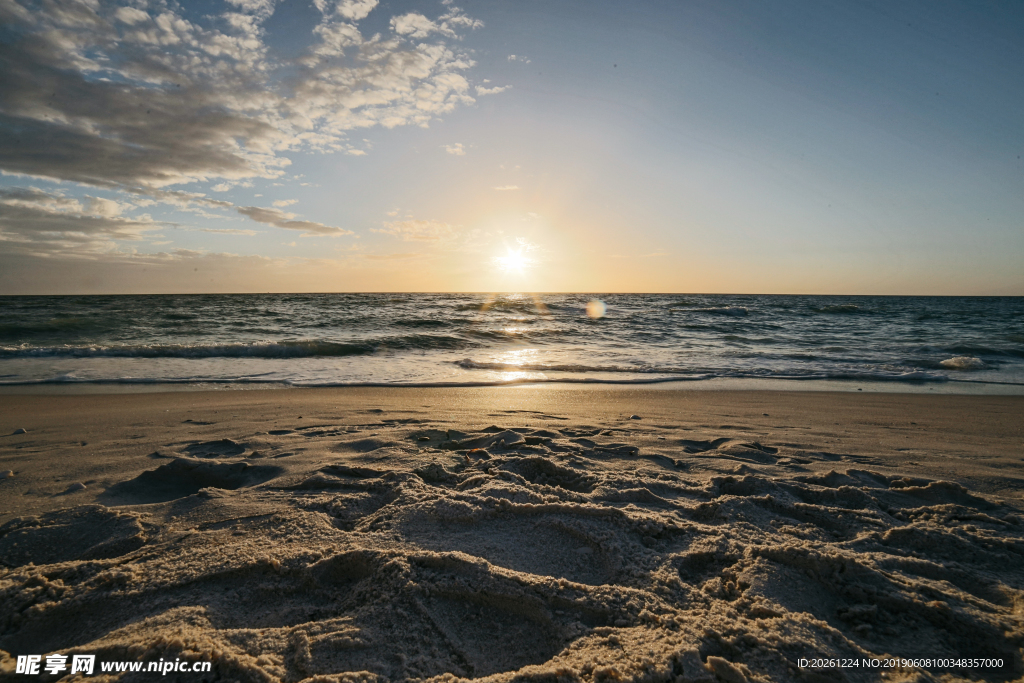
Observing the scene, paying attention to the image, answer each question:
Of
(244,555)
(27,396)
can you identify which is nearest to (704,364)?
(244,555)

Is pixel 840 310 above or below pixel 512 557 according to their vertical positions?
above

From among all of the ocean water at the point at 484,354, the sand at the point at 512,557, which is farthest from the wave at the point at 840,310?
the sand at the point at 512,557

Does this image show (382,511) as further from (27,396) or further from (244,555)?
(27,396)

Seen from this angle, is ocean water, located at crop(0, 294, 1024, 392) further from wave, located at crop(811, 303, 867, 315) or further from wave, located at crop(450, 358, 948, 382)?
wave, located at crop(811, 303, 867, 315)

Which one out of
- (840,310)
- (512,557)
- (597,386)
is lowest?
(597,386)

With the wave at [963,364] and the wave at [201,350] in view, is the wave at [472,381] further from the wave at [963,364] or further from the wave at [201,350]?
the wave at [201,350]

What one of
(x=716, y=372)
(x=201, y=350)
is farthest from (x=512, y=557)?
(x=201, y=350)

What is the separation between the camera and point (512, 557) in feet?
6.18

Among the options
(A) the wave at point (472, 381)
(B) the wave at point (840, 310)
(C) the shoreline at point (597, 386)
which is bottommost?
(C) the shoreline at point (597, 386)

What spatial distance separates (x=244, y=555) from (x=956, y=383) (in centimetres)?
1023

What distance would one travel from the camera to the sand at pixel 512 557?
1397mm

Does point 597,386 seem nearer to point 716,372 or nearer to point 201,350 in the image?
point 716,372

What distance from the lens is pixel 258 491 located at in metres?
2.55

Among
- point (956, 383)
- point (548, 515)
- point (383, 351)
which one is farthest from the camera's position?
point (383, 351)
